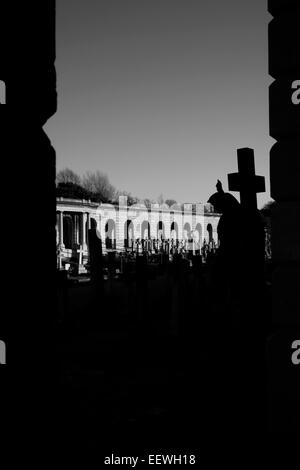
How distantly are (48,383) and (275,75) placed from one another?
2467 mm

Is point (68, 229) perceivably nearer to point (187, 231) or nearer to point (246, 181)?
point (187, 231)

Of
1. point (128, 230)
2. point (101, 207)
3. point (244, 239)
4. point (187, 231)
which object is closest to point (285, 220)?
point (244, 239)

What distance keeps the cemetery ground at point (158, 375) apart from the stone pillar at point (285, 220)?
0.39 m

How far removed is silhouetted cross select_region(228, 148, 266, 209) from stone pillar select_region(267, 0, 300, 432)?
3.64 meters

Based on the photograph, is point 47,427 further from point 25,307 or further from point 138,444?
point 138,444

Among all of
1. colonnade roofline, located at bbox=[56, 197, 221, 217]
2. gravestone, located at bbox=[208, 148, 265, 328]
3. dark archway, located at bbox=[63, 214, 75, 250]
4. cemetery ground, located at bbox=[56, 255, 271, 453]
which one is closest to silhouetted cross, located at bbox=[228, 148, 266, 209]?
gravestone, located at bbox=[208, 148, 265, 328]

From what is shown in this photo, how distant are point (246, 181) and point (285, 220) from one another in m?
3.84

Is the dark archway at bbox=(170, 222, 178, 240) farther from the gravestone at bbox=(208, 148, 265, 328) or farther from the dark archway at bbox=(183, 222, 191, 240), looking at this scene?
the gravestone at bbox=(208, 148, 265, 328)

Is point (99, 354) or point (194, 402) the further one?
point (99, 354)

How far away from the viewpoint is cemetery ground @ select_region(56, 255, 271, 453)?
3498 mm

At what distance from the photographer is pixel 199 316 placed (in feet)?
31.8

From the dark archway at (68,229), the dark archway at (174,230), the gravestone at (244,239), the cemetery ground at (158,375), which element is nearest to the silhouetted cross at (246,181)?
the gravestone at (244,239)

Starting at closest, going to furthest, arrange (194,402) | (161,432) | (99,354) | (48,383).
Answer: (48,383), (161,432), (194,402), (99,354)

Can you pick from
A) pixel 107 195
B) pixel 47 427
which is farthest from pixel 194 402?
pixel 107 195
